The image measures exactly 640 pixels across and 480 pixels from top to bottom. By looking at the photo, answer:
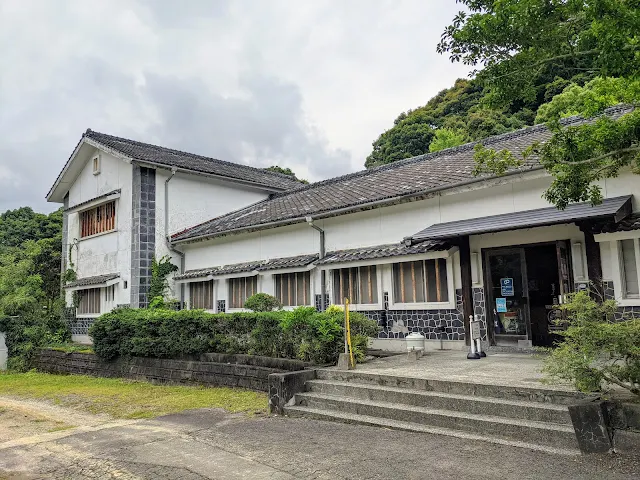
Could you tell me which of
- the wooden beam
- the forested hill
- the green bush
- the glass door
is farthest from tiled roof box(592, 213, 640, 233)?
the forested hill

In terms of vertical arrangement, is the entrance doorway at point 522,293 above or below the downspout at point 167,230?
below

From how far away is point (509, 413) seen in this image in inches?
231

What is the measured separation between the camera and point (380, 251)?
39.6 ft

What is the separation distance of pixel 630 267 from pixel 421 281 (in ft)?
13.9

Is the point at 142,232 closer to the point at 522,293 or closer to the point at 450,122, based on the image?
the point at 522,293

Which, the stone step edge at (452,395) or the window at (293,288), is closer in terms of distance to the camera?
the stone step edge at (452,395)

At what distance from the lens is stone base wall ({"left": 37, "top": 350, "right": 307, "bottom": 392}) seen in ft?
31.8

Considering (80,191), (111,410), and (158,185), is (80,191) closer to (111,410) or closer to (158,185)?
(158,185)

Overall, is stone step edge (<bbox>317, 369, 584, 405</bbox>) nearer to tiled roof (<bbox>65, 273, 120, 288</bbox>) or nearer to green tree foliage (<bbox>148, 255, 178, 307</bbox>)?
green tree foliage (<bbox>148, 255, 178, 307</bbox>)

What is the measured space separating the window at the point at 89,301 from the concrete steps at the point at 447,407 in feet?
44.3

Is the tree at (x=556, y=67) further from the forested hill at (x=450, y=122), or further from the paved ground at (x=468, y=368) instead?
the forested hill at (x=450, y=122)

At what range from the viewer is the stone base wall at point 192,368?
9688 mm

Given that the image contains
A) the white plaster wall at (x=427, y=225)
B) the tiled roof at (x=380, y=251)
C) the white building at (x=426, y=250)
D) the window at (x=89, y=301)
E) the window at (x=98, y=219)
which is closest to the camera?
the white building at (x=426, y=250)

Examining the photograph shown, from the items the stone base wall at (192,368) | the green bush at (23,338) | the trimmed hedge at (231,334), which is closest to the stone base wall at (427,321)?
the trimmed hedge at (231,334)
